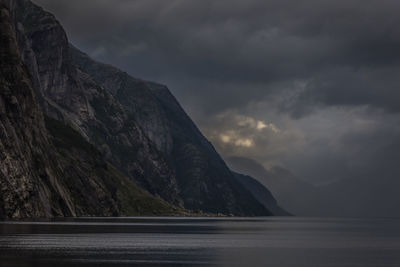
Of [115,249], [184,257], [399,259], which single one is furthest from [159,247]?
[399,259]

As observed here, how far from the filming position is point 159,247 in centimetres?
10475

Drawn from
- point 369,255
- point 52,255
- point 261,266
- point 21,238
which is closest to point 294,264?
point 261,266

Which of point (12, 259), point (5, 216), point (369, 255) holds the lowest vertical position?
point (12, 259)

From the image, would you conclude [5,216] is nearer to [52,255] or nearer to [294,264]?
[52,255]

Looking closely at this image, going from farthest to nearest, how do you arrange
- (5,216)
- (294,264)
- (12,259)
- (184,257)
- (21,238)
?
(5,216)
(21,238)
(184,257)
(294,264)
(12,259)

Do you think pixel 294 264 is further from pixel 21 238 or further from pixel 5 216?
pixel 5 216

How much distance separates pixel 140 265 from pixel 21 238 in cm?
4011

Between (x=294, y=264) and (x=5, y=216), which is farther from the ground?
(x=5, y=216)

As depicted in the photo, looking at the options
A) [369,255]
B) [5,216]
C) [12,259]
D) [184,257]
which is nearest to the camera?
[12,259]

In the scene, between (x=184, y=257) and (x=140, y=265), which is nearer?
(x=140, y=265)

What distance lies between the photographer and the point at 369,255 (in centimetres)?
9412

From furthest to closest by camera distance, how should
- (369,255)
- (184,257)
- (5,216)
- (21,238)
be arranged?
(5,216), (21,238), (369,255), (184,257)

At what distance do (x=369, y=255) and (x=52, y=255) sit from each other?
47.9 meters

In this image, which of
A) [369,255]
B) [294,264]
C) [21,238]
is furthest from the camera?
[21,238]
